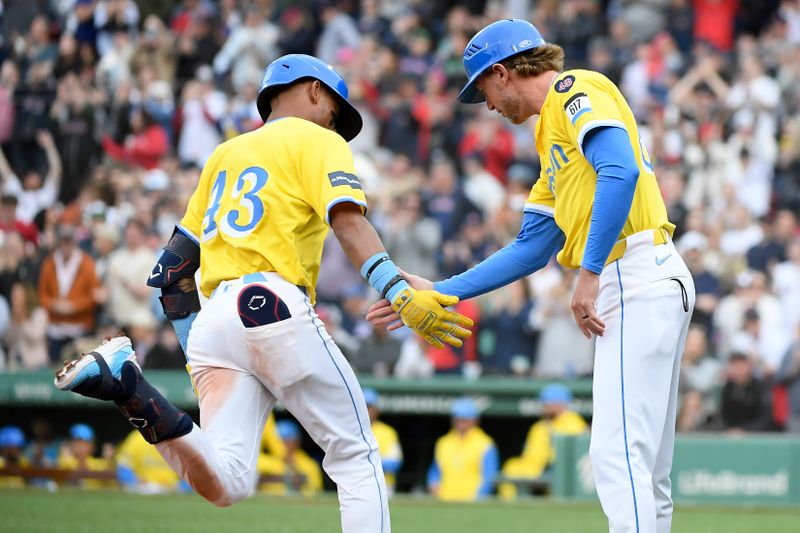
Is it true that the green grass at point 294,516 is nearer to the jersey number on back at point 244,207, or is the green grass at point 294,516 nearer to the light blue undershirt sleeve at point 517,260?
the light blue undershirt sleeve at point 517,260

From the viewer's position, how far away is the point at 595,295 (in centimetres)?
540

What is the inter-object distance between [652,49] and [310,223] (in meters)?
12.4

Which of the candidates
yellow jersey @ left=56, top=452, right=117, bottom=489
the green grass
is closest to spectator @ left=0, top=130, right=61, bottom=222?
yellow jersey @ left=56, top=452, right=117, bottom=489

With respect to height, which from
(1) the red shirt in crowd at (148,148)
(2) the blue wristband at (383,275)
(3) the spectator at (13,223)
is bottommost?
(2) the blue wristband at (383,275)

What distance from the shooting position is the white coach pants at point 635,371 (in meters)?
5.33

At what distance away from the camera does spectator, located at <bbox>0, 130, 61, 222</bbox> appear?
17141mm

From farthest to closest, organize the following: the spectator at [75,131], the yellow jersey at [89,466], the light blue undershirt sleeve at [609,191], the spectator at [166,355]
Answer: the spectator at [75,131]
the spectator at [166,355]
the yellow jersey at [89,466]
the light blue undershirt sleeve at [609,191]

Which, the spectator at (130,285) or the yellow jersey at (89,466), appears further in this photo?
the spectator at (130,285)

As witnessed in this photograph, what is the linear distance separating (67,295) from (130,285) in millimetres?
695

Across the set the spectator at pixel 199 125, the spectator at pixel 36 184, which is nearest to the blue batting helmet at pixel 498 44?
the spectator at pixel 199 125

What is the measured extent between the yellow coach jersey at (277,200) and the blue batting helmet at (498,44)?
2.58ft

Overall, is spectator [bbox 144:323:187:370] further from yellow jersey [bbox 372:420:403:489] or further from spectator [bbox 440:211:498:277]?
spectator [bbox 440:211:498:277]

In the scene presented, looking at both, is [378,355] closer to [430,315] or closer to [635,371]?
[430,315]

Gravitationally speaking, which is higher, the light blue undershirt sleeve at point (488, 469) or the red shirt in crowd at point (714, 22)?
the red shirt in crowd at point (714, 22)
